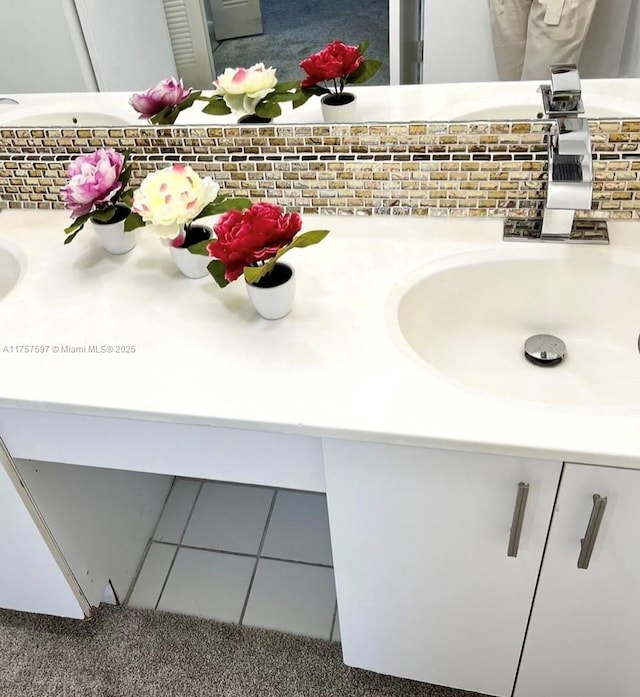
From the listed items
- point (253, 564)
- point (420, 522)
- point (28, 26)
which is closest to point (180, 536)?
point (253, 564)

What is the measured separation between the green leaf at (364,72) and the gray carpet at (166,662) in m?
1.11

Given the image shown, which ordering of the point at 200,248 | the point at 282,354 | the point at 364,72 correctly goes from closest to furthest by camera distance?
the point at 282,354 < the point at 200,248 < the point at 364,72

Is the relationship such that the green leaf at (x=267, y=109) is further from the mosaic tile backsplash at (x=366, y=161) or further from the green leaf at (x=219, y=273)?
the green leaf at (x=219, y=273)

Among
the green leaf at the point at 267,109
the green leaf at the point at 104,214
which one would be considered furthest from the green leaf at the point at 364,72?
the green leaf at the point at 104,214

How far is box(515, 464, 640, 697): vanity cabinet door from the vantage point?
2.81 feet

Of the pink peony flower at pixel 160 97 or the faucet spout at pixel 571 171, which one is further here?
the pink peony flower at pixel 160 97

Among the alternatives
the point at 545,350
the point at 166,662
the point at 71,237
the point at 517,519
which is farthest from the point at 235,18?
the point at 166,662

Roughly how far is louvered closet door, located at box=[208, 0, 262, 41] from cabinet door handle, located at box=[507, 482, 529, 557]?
86 centimetres

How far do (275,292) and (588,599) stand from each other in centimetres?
63

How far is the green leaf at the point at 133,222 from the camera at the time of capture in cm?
114

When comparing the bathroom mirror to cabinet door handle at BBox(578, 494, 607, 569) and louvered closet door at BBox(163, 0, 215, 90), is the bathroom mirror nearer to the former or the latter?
louvered closet door at BBox(163, 0, 215, 90)

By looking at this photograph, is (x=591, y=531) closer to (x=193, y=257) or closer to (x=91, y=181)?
(x=193, y=257)

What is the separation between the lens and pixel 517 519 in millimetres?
910

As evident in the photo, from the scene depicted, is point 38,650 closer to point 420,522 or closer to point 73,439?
point 73,439
